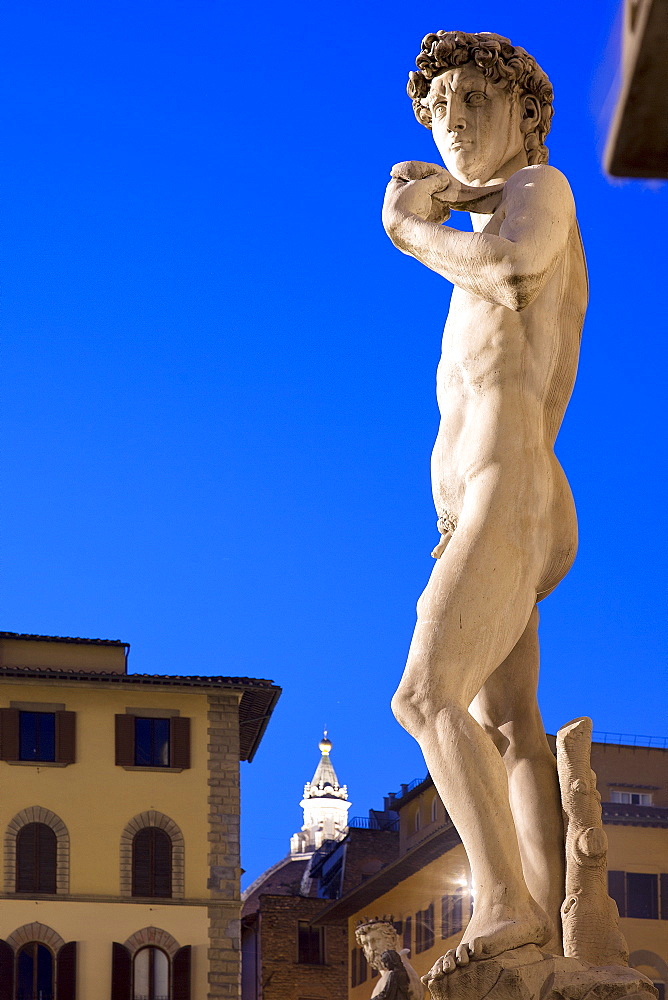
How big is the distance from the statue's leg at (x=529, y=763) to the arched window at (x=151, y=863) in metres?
39.4

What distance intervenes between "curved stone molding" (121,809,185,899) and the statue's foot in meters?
39.9

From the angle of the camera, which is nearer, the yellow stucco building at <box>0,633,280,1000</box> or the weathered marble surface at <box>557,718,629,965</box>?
the weathered marble surface at <box>557,718,629,965</box>

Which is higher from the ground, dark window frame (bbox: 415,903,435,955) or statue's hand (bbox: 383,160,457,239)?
dark window frame (bbox: 415,903,435,955)

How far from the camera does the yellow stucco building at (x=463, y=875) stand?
39.8 meters

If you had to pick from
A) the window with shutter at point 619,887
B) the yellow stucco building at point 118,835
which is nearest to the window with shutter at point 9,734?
the yellow stucco building at point 118,835

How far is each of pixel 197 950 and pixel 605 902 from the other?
39.9 metres

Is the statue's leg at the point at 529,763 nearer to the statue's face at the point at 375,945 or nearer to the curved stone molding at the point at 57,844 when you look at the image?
the statue's face at the point at 375,945

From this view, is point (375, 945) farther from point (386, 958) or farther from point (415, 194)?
point (415, 194)

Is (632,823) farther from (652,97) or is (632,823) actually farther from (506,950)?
(652,97)

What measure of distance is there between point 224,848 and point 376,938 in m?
37.7

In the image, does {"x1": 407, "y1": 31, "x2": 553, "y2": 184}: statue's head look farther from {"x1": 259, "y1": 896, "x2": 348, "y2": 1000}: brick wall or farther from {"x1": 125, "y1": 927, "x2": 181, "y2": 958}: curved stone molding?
{"x1": 259, "y1": 896, "x2": 348, "y2": 1000}: brick wall

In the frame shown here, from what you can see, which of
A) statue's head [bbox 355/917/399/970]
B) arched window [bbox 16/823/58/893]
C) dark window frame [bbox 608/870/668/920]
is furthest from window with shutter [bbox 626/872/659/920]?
statue's head [bbox 355/917/399/970]

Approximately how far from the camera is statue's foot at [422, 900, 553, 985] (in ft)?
14.3

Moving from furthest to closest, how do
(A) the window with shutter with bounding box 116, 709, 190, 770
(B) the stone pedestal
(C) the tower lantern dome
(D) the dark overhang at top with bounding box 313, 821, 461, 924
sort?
(C) the tower lantern dome < (D) the dark overhang at top with bounding box 313, 821, 461, 924 < (A) the window with shutter with bounding box 116, 709, 190, 770 < (B) the stone pedestal
